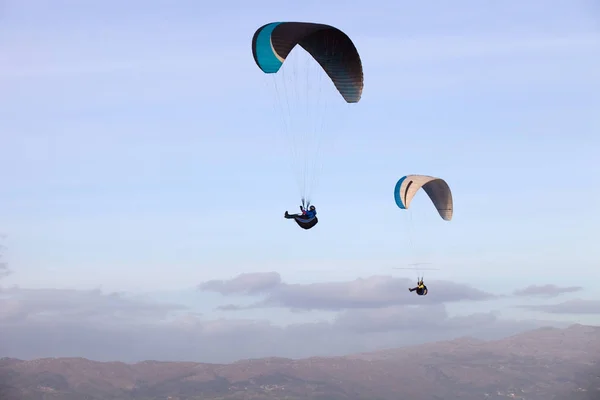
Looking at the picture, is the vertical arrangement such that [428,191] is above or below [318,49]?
below

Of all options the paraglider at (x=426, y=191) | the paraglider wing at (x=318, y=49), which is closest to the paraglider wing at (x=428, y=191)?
the paraglider at (x=426, y=191)

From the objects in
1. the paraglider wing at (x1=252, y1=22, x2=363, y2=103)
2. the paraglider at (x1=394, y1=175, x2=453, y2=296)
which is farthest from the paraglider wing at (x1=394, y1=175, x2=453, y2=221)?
the paraglider wing at (x1=252, y1=22, x2=363, y2=103)

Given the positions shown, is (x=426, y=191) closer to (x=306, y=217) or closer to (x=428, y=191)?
Result: (x=428, y=191)

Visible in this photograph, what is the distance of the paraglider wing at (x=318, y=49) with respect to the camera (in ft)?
269

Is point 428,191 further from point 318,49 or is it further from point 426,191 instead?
point 318,49

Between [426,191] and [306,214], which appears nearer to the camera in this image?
[306,214]

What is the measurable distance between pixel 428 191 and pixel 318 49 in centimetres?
3132

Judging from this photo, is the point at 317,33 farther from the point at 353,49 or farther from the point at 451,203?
the point at 451,203

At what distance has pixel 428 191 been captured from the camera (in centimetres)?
11331

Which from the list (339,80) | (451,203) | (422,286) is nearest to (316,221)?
(339,80)

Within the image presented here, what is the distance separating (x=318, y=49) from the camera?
87.2 metres

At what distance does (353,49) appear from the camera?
285ft

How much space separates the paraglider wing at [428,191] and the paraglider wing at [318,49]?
1942 centimetres

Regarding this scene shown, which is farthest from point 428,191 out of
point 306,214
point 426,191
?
point 306,214
